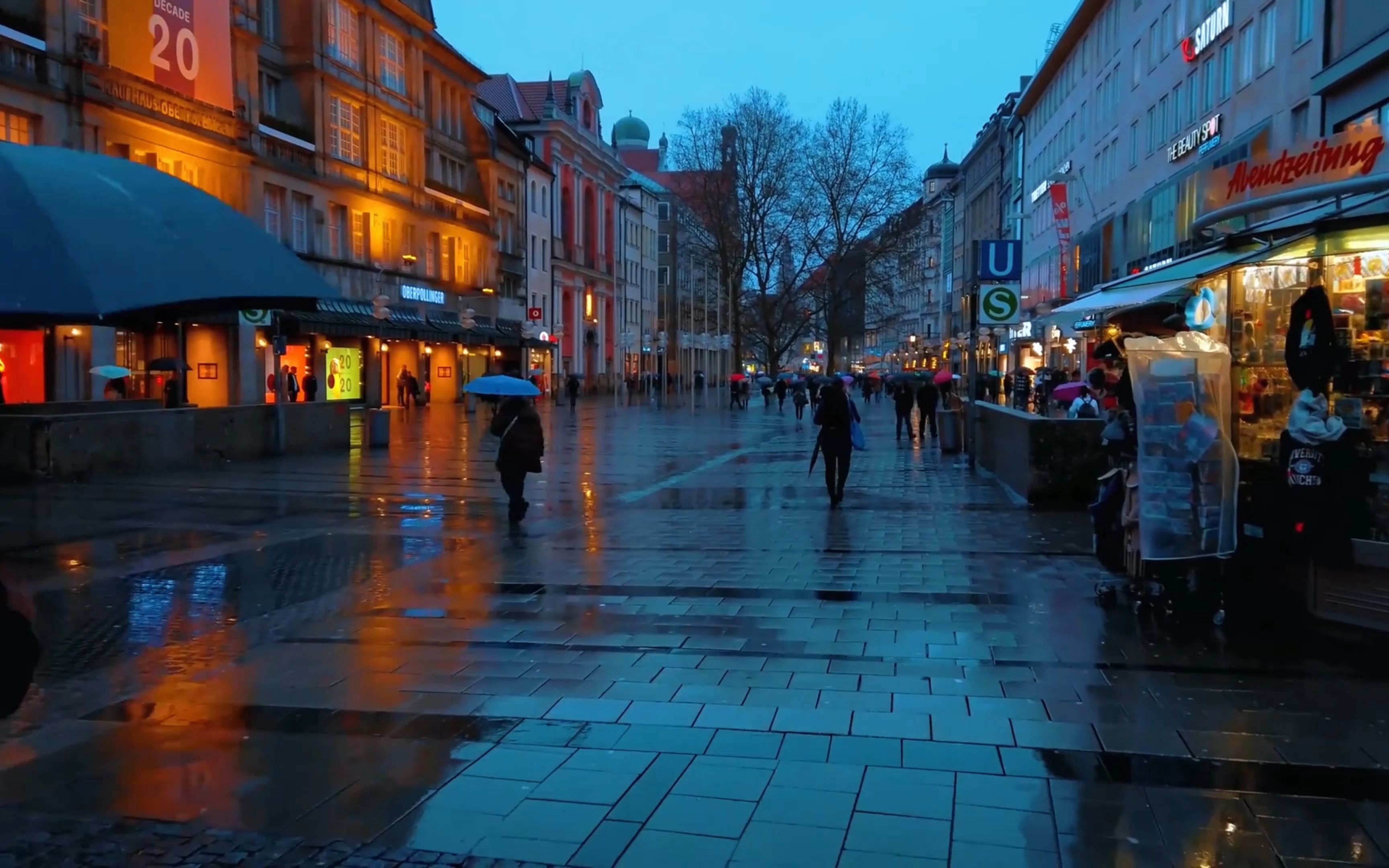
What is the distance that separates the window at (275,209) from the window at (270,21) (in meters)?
5.21

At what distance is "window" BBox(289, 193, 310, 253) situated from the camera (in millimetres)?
40781

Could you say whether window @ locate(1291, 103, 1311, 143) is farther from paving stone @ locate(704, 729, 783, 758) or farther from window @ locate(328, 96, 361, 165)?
window @ locate(328, 96, 361, 165)

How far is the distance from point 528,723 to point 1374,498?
5.18 m

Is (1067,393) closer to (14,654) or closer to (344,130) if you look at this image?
(14,654)

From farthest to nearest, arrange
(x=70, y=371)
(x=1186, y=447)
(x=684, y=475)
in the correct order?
1. (x=70, y=371)
2. (x=684, y=475)
3. (x=1186, y=447)

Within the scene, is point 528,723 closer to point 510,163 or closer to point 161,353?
point 161,353

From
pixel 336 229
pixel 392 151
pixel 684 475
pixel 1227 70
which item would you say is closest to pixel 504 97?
pixel 392 151

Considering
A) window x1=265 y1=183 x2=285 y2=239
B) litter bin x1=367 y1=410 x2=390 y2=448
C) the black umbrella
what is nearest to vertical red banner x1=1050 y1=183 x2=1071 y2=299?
window x1=265 y1=183 x2=285 y2=239

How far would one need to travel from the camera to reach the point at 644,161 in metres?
117

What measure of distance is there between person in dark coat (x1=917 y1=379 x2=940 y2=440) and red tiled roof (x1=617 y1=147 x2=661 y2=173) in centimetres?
8896

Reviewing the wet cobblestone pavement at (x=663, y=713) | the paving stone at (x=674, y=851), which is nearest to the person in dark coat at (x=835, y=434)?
the wet cobblestone pavement at (x=663, y=713)

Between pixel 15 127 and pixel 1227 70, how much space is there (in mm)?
32531

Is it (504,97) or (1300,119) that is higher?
(504,97)

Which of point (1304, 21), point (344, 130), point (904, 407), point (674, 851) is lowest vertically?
point (674, 851)
